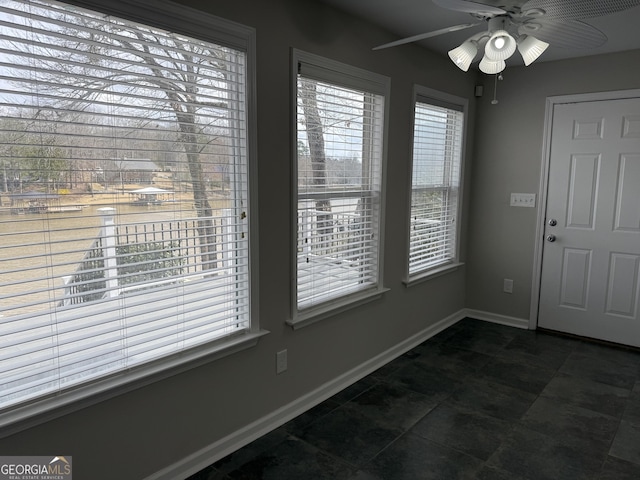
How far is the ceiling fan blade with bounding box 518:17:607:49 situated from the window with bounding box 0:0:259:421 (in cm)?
122

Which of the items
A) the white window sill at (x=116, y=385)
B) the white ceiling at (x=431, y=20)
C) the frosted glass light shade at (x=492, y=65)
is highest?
the white ceiling at (x=431, y=20)

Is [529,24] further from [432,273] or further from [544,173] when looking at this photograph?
[544,173]

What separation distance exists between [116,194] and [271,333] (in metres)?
1.09

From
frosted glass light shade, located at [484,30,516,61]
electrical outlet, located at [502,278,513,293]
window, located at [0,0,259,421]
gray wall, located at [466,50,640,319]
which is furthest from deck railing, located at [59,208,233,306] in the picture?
electrical outlet, located at [502,278,513,293]

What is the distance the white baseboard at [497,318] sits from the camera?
4.08 meters

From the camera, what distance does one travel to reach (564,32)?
1.73 meters

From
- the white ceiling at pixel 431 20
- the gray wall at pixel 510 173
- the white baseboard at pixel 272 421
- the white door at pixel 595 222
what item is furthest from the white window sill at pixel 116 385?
the white door at pixel 595 222

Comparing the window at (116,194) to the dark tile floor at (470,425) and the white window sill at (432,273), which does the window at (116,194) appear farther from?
the white window sill at (432,273)

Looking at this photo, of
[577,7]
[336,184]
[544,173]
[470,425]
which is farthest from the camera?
[544,173]

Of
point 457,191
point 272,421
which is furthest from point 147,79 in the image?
point 457,191

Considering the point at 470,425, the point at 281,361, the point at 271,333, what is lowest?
the point at 470,425

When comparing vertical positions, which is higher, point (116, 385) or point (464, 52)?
point (464, 52)

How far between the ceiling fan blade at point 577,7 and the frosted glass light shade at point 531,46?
0.37 m

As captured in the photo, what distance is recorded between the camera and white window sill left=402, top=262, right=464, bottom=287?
3456 millimetres
